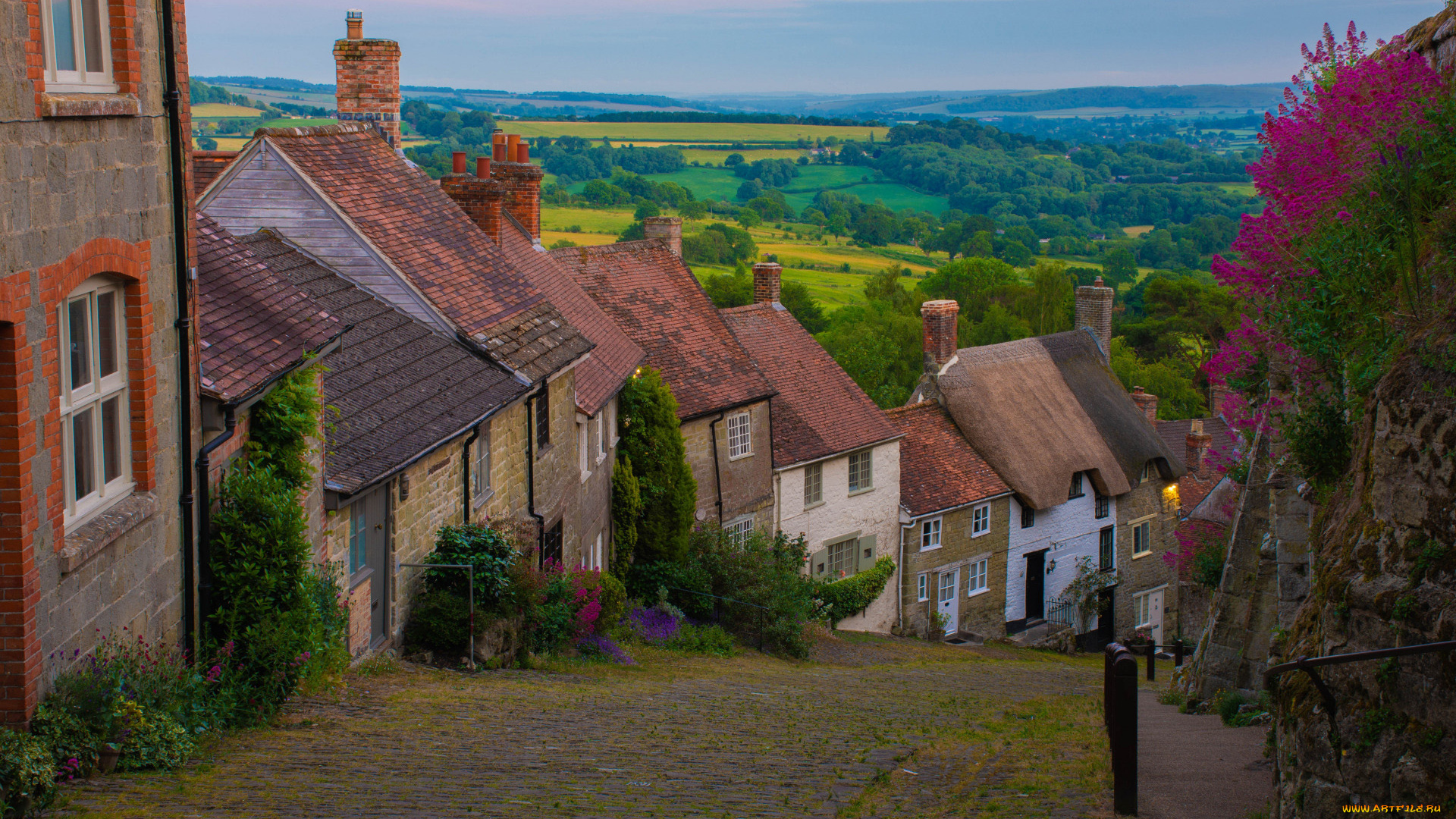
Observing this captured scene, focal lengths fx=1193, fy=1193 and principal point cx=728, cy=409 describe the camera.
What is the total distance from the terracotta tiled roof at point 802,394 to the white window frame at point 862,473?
1.46 ft

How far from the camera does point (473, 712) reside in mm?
11000

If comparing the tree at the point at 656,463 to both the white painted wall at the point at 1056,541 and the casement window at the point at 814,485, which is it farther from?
the white painted wall at the point at 1056,541

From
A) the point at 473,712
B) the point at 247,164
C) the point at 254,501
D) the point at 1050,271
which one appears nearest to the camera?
the point at 254,501

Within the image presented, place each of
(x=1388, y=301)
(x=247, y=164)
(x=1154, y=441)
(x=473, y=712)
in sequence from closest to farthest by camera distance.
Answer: (x=1388, y=301) < (x=473, y=712) < (x=247, y=164) < (x=1154, y=441)

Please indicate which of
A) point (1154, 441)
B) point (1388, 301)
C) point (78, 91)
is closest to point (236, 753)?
point (78, 91)

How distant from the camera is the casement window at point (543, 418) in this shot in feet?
59.9

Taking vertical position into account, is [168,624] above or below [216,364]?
below

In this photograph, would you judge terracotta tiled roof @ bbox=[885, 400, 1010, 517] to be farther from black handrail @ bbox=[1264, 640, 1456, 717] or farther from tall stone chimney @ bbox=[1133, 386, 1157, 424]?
black handrail @ bbox=[1264, 640, 1456, 717]

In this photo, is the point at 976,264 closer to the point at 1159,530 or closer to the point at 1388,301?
the point at 1159,530

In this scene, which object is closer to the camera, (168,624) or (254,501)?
(168,624)

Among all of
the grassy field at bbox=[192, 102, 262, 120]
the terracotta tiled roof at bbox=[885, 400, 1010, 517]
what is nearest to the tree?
the terracotta tiled roof at bbox=[885, 400, 1010, 517]

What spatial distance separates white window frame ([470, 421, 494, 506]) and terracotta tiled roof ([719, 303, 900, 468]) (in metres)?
13.7

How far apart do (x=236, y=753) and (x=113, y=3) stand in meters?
5.54

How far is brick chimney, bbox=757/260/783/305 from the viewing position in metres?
34.7
